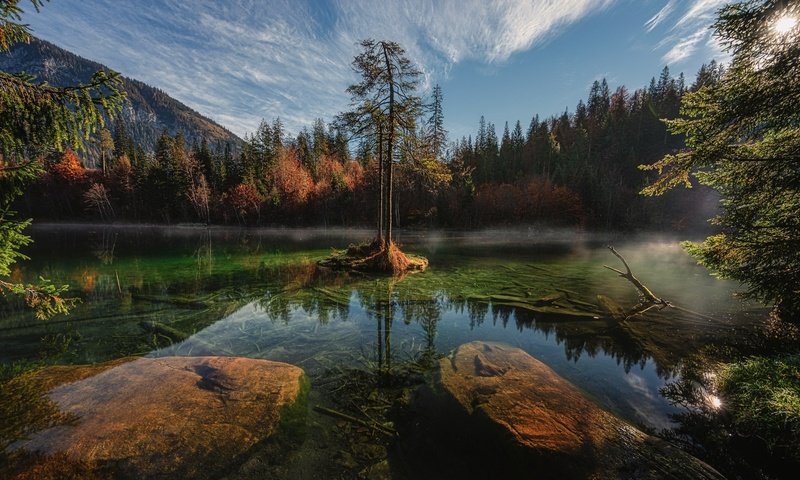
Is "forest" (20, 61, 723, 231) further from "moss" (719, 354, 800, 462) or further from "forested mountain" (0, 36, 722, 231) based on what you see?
"moss" (719, 354, 800, 462)

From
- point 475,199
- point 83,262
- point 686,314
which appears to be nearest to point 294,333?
point 686,314

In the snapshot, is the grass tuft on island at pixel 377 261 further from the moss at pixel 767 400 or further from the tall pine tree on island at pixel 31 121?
the tall pine tree on island at pixel 31 121

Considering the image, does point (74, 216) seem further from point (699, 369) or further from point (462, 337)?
point (699, 369)

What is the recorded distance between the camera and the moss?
13.7ft

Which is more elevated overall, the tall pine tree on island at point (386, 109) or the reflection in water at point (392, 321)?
the tall pine tree on island at point (386, 109)

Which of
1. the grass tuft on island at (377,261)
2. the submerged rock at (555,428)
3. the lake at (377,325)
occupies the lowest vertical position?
the lake at (377,325)

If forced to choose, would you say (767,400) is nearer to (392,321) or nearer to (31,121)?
(392,321)

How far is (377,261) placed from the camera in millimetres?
19266

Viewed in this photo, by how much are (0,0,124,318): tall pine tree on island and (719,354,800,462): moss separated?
10735 mm

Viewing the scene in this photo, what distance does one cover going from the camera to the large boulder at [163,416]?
12.1ft

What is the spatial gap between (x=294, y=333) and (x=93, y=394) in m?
4.52

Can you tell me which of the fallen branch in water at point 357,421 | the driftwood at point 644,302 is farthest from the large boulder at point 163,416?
the driftwood at point 644,302

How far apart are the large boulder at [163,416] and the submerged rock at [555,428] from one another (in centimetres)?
329

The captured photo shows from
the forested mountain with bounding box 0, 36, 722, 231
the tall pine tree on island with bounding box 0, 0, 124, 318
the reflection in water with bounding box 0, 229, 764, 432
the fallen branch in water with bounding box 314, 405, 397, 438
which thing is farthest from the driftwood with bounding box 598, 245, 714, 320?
the forested mountain with bounding box 0, 36, 722, 231
